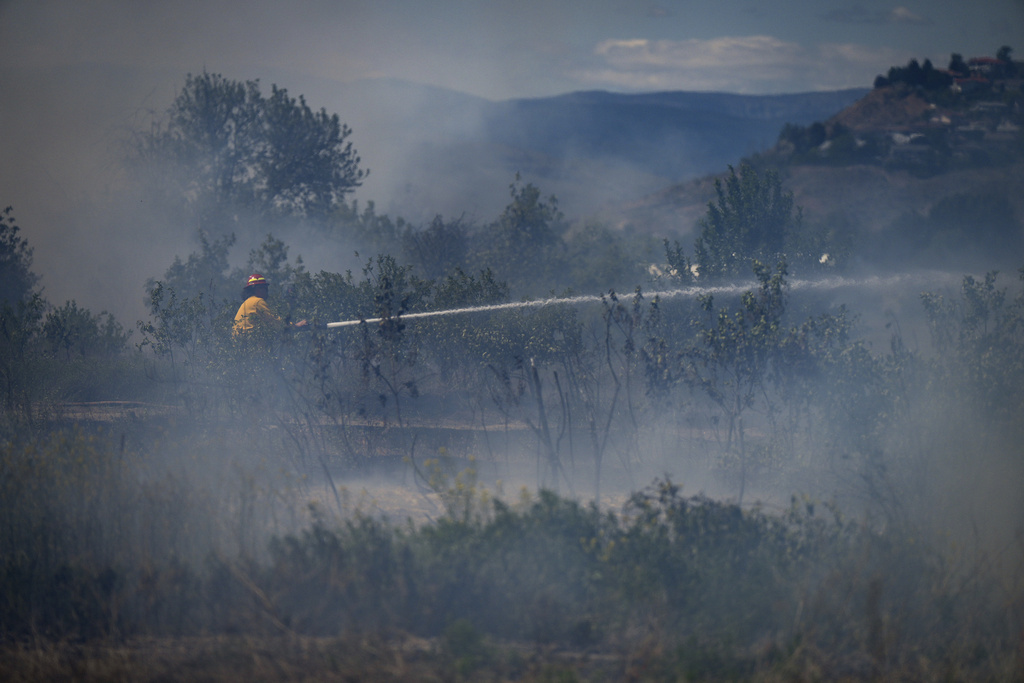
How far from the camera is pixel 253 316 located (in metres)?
9.36

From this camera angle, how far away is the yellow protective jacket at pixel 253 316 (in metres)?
9.38

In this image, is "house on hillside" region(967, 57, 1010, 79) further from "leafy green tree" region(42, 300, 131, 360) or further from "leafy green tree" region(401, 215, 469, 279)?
"leafy green tree" region(42, 300, 131, 360)

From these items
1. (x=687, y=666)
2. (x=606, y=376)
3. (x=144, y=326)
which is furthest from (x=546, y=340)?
(x=687, y=666)

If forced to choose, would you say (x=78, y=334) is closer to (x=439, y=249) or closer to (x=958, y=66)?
(x=439, y=249)

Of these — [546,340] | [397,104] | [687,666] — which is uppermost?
[397,104]

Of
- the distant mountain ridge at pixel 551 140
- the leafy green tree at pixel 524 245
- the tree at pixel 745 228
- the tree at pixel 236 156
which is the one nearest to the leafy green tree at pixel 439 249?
the leafy green tree at pixel 524 245

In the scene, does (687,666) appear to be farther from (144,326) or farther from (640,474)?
(144,326)

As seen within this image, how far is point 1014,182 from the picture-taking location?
27.4 metres

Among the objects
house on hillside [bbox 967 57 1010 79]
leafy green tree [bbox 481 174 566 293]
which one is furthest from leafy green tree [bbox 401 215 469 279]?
house on hillside [bbox 967 57 1010 79]

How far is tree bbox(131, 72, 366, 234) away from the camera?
65.1 ft

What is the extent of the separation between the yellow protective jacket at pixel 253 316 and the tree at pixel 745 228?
6.55 meters

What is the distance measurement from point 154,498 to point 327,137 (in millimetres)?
17895

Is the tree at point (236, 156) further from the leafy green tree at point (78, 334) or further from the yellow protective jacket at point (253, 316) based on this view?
the yellow protective jacket at point (253, 316)

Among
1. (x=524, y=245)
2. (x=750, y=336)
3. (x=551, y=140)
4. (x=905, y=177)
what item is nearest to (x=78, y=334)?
(x=524, y=245)
